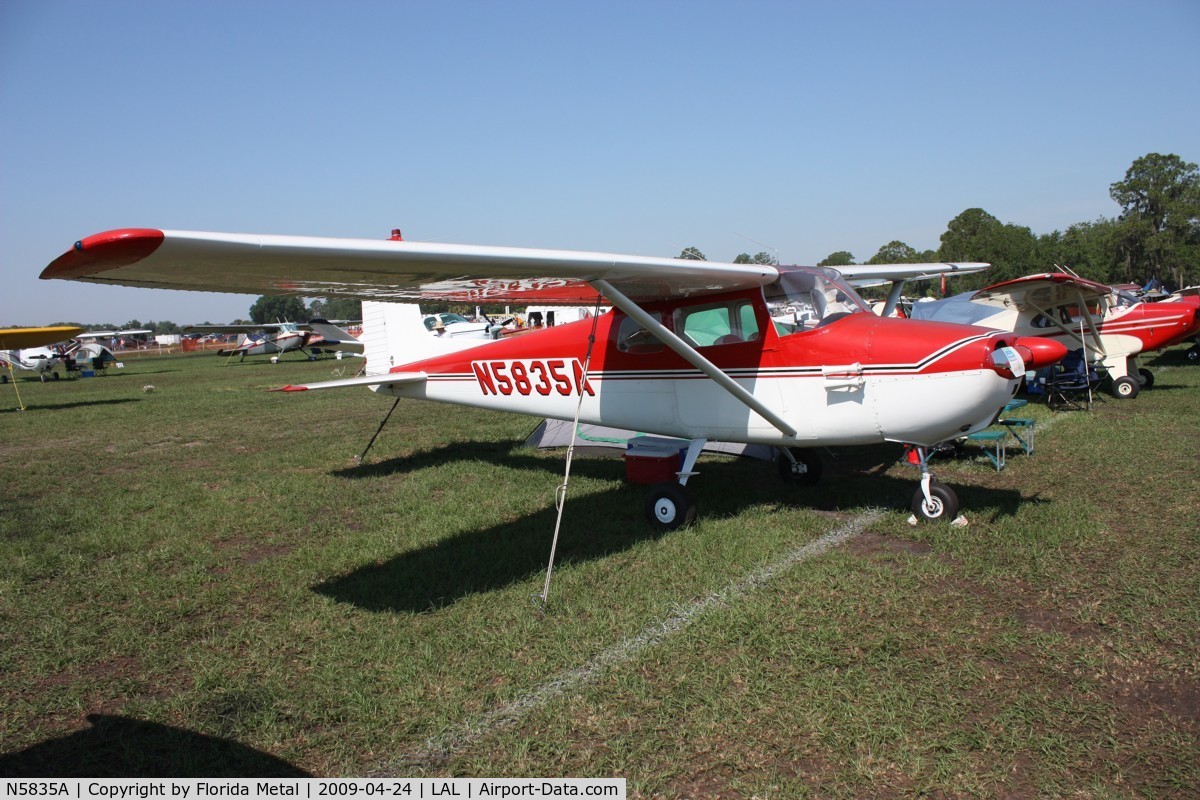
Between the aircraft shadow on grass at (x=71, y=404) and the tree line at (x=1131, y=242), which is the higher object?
the tree line at (x=1131, y=242)

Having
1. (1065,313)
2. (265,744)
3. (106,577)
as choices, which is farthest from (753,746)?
(1065,313)

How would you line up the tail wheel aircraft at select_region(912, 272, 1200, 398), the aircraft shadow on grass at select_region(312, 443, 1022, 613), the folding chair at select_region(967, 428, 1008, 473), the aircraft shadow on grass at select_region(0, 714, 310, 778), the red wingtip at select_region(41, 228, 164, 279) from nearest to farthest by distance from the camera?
the red wingtip at select_region(41, 228, 164, 279) < the aircraft shadow on grass at select_region(0, 714, 310, 778) < the aircraft shadow on grass at select_region(312, 443, 1022, 613) < the folding chair at select_region(967, 428, 1008, 473) < the tail wheel aircraft at select_region(912, 272, 1200, 398)

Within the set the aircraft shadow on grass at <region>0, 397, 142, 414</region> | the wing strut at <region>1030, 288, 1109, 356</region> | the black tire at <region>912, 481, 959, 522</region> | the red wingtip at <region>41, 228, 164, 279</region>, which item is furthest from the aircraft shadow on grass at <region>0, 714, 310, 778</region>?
the aircraft shadow on grass at <region>0, 397, 142, 414</region>

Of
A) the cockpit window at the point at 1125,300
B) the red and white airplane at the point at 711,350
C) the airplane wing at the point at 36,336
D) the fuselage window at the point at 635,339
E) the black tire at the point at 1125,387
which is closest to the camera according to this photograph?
the red and white airplane at the point at 711,350

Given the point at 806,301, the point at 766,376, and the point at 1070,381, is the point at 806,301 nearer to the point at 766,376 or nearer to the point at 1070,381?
the point at 766,376

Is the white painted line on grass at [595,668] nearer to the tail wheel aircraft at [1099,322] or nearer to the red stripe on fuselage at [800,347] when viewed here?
the red stripe on fuselage at [800,347]

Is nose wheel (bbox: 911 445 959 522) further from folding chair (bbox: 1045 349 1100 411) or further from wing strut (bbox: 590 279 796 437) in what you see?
folding chair (bbox: 1045 349 1100 411)

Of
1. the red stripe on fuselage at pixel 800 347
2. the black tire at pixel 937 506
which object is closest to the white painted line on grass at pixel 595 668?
the black tire at pixel 937 506

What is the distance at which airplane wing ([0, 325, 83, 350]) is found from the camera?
1750 centimetres

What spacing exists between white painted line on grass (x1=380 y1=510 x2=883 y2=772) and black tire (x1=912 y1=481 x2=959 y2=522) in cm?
75

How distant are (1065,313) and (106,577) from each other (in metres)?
15.1

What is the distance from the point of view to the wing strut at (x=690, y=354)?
5305mm

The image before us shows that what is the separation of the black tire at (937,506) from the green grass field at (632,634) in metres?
0.20

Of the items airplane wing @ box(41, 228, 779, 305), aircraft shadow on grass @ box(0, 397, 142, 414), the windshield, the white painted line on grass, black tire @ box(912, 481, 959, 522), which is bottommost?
the white painted line on grass
